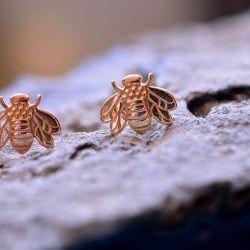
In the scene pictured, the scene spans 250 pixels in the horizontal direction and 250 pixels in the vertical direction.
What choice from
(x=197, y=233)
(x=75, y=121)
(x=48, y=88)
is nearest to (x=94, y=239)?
(x=197, y=233)

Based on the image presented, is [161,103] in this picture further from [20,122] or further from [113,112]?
[20,122]

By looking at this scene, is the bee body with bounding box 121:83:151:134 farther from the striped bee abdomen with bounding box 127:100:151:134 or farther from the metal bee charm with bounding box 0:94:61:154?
the metal bee charm with bounding box 0:94:61:154

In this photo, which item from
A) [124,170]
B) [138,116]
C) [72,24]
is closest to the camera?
[124,170]

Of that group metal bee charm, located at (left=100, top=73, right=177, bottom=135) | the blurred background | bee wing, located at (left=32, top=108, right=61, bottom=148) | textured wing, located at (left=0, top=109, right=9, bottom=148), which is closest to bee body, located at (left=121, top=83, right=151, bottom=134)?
metal bee charm, located at (left=100, top=73, right=177, bottom=135)

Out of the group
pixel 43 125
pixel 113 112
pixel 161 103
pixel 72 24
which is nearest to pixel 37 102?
pixel 43 125

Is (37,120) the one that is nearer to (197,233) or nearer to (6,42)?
(197,233)

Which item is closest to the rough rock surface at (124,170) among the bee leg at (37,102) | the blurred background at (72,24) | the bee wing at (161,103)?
the bee wing at (161,103)
